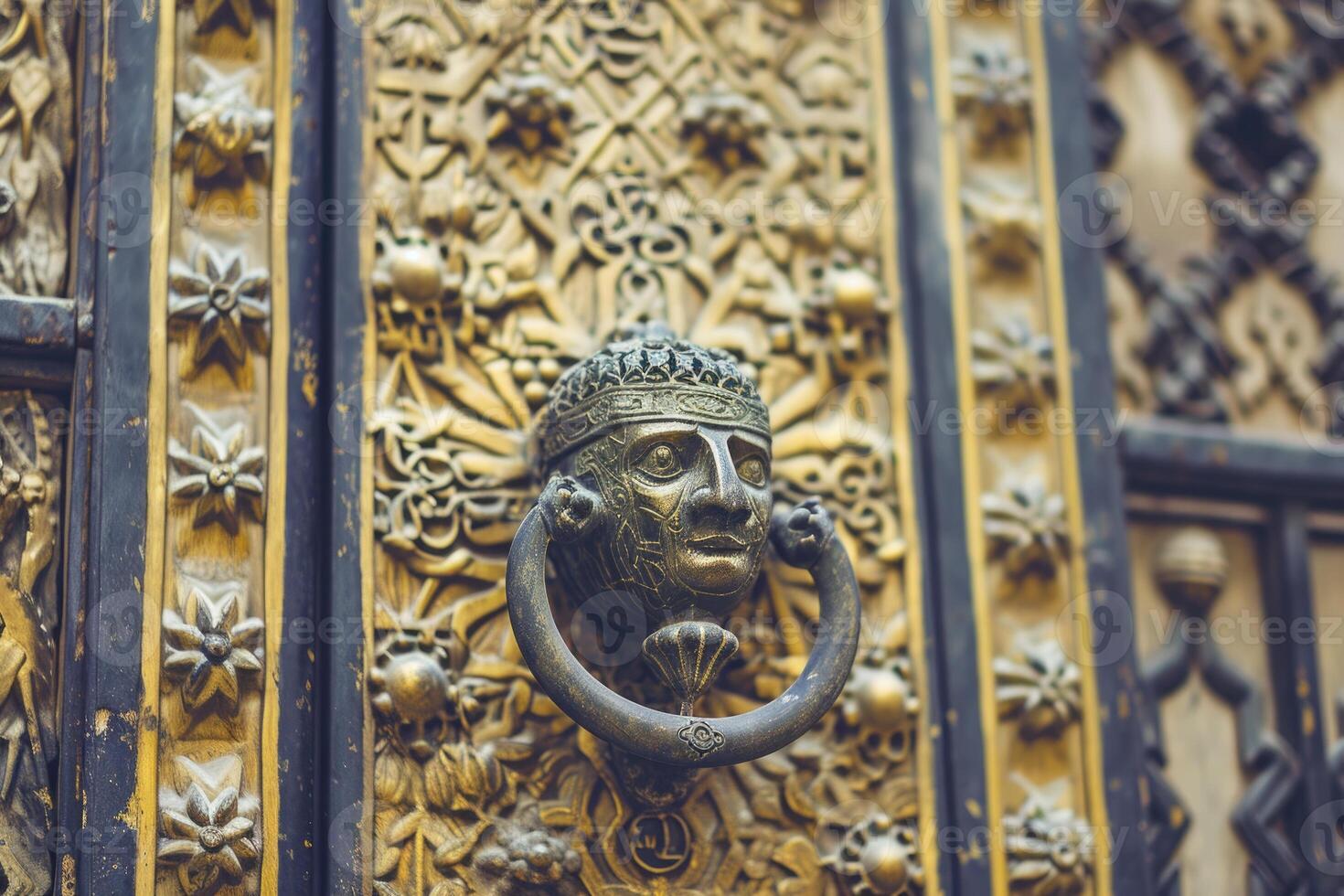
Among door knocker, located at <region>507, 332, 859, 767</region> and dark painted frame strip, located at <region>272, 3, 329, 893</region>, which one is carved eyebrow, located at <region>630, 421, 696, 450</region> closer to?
door knocker, located at <region>507, 332, 859, 767</region>

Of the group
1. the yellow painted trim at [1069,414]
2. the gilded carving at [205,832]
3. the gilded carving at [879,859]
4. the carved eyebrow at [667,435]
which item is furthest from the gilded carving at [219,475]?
the yellow painted trim at [1069,414]

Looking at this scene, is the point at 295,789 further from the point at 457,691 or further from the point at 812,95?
the point at 812,95

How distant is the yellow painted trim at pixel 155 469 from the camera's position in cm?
160

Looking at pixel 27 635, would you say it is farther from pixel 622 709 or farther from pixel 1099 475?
pixel 1099 475

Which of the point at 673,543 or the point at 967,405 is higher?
the point at 967,405

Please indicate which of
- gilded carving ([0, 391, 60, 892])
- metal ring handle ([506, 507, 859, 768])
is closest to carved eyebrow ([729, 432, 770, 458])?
metal ring handle ([506, 507, 859, 768])

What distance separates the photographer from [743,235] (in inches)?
77.0

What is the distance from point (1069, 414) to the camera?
202cm

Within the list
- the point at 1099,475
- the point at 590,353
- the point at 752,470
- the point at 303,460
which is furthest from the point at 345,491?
the point at 1099,475

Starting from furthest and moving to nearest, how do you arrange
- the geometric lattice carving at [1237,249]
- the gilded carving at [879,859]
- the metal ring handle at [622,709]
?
1. the geometric lattice carving at [1237,249]
2. the gilded carving at [879,859]
3. the metal ring handle at [622,709]

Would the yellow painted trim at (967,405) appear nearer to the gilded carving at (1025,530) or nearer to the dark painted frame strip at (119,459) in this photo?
the gilded carving at (1025,530)

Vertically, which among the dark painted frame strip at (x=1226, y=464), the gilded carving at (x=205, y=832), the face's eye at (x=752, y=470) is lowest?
the gilded carving at (x=205, y=832)

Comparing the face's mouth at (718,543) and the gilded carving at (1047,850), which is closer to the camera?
the face's mouth at (718,543)

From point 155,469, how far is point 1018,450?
0.94m
